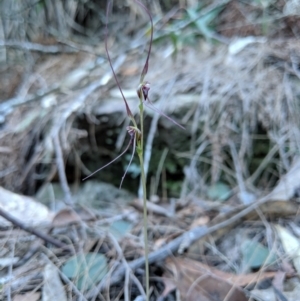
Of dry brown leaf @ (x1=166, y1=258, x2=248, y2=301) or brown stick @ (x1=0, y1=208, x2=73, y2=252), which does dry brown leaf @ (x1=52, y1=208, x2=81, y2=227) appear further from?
dry brown leaf @ (x1=166, y1=258, x2=248, y2=301)

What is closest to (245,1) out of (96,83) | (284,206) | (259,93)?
(259,93)

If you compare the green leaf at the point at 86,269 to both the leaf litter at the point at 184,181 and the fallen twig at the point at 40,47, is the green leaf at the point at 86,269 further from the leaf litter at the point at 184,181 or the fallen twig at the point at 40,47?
the fallen twig at the point at 40,47

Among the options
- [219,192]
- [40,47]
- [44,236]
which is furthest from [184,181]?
[40,47]

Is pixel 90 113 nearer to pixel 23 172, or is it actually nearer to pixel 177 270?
pixel 23 172

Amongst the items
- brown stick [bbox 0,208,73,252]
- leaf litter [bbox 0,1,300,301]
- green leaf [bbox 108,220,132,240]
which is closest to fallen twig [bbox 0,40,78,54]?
leaf litter [bbox 0,1,300,301]

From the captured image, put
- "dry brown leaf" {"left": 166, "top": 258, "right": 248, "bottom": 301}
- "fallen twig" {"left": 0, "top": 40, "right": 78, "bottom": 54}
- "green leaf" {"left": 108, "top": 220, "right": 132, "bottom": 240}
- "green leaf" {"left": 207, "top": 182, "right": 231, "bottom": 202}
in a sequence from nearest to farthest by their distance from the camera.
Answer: "dry brown leaf" {"left": 166, "top": 258, "right": 248, "bottom": 301} < "green leaf" {"left": 108, "top": 220, "right": 132, "bottom": 240} < "green leaf" {"left": 207, "top": 182, "right": 231, "bottom": 202} < "fallen twig" {"left": 0, "top": 40, "right": 78, "bottom": 54}

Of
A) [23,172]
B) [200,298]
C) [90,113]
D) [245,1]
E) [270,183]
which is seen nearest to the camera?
[200,298]
